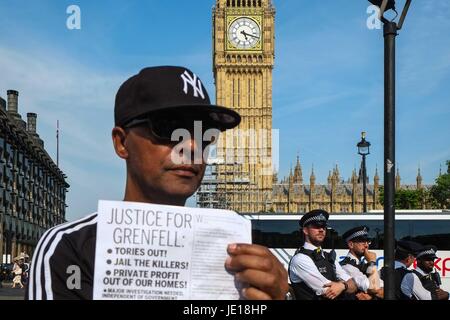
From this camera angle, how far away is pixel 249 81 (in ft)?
297

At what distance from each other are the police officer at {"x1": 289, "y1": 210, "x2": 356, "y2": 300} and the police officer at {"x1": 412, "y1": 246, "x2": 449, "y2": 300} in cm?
82

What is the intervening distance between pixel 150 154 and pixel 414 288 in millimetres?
5618

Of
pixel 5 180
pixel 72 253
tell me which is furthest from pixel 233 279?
pixel 5 180

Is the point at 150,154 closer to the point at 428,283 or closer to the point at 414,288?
the point at 414,288

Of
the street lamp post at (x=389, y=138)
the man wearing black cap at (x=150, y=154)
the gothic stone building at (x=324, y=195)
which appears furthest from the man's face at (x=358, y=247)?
the gothic stone building at (x=324, y=195)

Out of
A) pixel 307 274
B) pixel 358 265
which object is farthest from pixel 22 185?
pixel 307 274

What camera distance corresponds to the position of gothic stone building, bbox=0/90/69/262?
49.3m

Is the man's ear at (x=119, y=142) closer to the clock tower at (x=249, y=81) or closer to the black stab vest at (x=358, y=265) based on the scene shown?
the black stab vest at (x=358, y=265)

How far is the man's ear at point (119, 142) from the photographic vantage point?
2.35m

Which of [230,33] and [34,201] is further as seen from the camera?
[230,33]

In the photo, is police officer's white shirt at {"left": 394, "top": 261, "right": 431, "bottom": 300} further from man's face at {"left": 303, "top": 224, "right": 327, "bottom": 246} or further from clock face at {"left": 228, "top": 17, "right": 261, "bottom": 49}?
clock face at {"left": 228, "top": 17, "right": 261, "bottom": 49}

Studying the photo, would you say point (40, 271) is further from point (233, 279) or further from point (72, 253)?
point (233, 279)

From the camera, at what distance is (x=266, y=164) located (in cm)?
8988
